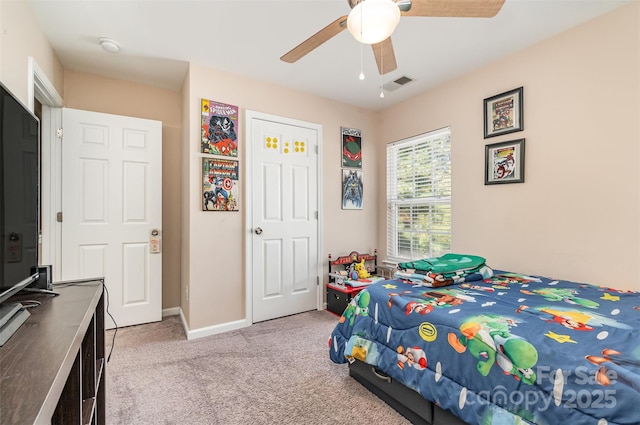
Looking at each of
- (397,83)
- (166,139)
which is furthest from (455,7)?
(166,139)

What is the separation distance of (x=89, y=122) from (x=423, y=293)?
321cm

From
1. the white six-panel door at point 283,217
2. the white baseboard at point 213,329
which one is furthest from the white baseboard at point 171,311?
the white six-panel door at point 283,217

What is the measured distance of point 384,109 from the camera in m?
3.78

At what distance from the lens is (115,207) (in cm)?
283

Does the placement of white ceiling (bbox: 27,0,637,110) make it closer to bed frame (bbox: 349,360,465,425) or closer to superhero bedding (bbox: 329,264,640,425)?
superhero bedding (bbox: 329,264,640,425)

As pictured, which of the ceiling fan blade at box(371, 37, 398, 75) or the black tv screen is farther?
the ceiling fan blade at box(371, 37, 398, 75)

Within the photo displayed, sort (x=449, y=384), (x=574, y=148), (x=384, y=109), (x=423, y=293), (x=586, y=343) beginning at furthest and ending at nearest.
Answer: (x=384, y=109) < (x=574, y=148) < (x=423, y=293) < (x=449, y=384) < (x=586, y=343)

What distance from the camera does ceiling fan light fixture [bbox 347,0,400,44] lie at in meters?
1.26

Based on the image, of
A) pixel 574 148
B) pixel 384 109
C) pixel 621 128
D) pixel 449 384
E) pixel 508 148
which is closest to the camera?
pixel 449 384

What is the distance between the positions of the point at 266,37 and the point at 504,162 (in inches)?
88.0

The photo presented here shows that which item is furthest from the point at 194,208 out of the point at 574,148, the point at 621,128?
the point at 621,128

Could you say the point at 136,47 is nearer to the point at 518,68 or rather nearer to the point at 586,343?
the point at 518,68

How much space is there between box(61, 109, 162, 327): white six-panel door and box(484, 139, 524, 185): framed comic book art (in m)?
3.19

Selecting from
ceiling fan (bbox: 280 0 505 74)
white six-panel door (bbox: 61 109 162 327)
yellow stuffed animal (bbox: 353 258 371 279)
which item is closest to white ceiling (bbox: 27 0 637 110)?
ceiling fan (bbox: 280 0 505 74)
